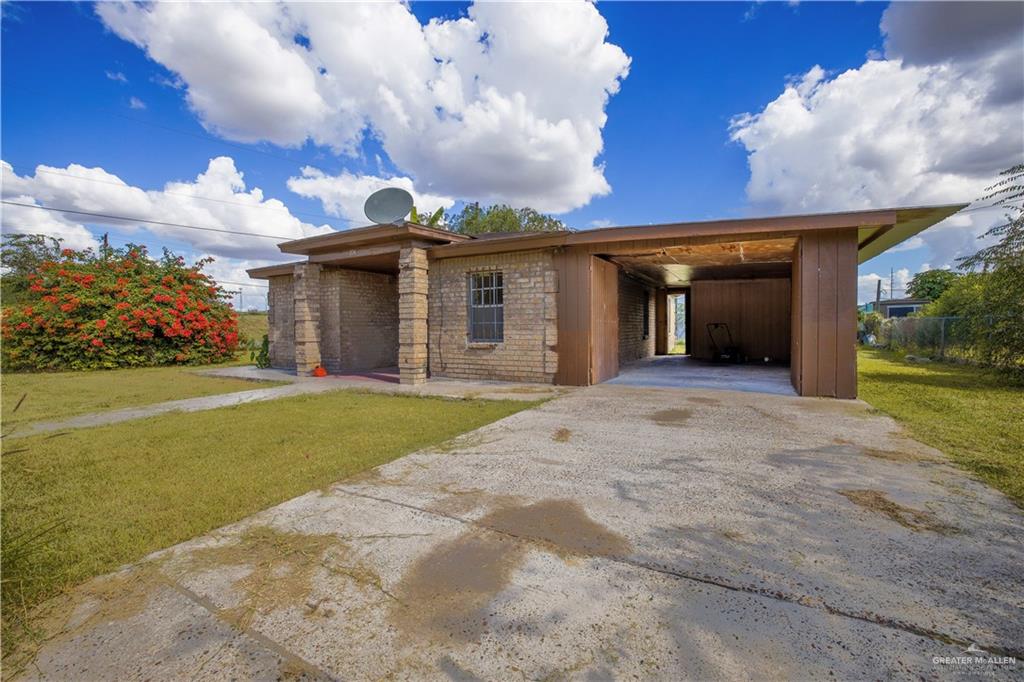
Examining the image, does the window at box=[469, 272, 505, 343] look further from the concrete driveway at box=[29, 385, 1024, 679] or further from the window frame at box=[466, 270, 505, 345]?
the concrete driveway at box=[29, 385, 1024, 679]

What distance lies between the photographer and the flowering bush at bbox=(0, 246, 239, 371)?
45.5ft

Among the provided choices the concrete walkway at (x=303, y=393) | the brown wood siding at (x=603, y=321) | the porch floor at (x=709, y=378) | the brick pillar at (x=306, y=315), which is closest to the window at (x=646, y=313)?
the porch floor at (x=709, y=378)

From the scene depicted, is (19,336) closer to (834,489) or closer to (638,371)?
(638,371)

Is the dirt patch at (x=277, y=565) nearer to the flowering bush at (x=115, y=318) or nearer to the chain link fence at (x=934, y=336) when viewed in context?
the chain link fence at (x=934, y=336)

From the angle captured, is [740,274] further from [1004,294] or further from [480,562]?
[480,562]

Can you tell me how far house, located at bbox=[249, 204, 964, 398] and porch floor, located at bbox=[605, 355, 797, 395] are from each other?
2.03 feet

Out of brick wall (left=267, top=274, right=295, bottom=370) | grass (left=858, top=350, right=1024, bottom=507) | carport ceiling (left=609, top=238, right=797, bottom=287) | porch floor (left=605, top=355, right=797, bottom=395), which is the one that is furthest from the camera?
brick wall (left=267, top=274, right=295, bottom=370)

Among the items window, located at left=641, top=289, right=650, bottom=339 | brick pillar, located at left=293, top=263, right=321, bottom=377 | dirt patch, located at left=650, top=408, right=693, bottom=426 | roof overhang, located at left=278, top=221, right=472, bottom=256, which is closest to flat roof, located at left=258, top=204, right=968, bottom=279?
roof overhang, located at left=278, top=221, right=472, bottom=256

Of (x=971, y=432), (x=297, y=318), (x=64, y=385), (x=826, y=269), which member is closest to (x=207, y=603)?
(x=971, y=432)

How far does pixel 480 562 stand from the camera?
2490 mm

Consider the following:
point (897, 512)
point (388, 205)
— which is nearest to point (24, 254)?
point (388, 205)

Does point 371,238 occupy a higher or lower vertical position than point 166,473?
higher

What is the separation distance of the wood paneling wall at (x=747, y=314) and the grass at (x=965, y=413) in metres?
3.62

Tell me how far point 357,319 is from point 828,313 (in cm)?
1084
